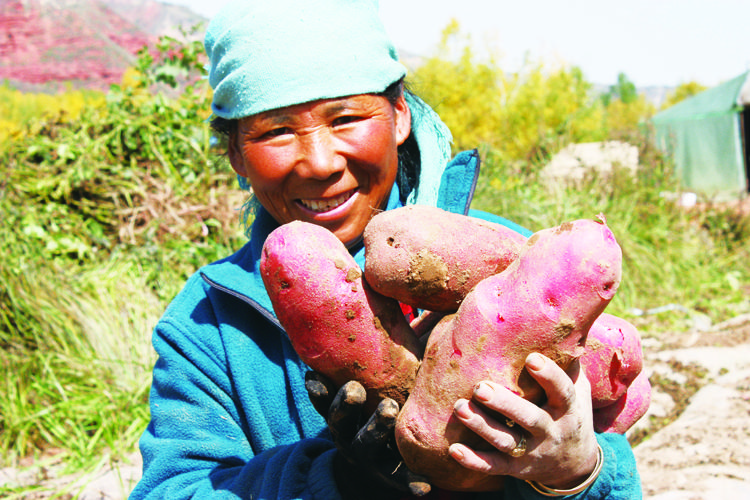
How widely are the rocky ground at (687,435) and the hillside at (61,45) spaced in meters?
50.2

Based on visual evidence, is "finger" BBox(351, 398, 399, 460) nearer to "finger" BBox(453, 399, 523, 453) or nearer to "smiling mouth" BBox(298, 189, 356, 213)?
"finger" BBox(453, 399, 523, 453)

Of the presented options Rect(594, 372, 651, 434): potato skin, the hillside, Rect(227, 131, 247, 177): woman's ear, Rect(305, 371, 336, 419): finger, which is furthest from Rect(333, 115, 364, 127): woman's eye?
the hillside

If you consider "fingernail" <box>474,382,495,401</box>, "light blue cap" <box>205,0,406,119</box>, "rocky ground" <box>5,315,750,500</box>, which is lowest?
"rocky ground" <box>5,315,750,500</box>

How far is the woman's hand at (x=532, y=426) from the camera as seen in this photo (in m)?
0.92

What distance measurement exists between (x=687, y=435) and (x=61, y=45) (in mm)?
66818

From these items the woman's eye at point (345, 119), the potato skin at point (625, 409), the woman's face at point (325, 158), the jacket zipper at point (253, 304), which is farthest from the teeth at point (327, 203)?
the potato skin at point (625, 409)

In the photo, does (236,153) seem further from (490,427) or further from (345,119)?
(490,427)

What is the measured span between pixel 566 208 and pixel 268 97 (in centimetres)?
430

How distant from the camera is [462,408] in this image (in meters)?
0.94


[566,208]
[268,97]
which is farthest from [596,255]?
[566,208]

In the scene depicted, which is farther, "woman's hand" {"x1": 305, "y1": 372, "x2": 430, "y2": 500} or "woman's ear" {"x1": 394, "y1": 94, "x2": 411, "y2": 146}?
"woman's ear" {"x1": 394, "y1": 94, "x2": 411, "y2": 146}

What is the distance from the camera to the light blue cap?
1.33 metres

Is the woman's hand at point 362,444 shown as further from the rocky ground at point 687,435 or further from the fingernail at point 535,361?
the rocky ground at point 687,435

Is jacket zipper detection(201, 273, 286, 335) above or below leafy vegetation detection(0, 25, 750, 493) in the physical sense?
above
